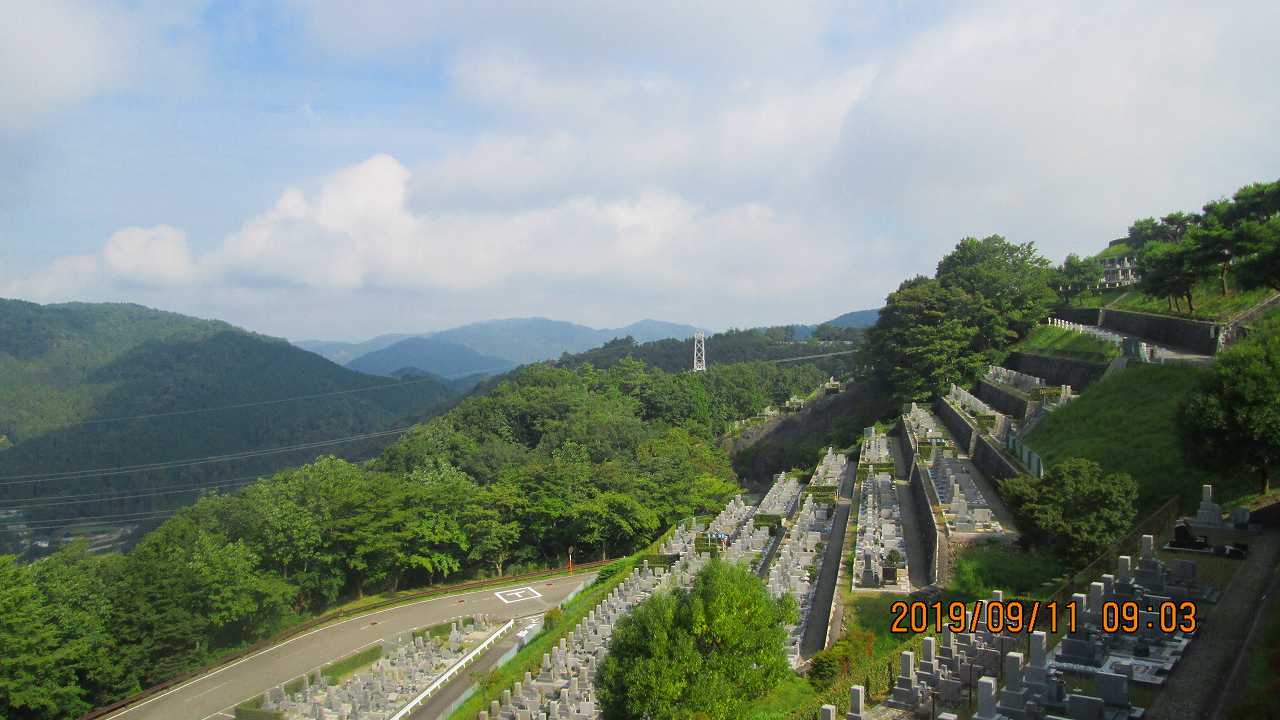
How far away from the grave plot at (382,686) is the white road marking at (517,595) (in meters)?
4.35

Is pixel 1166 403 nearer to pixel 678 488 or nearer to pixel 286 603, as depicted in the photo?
pixel 678 488

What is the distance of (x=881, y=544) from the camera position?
17.5 meters

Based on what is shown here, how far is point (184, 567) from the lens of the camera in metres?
23.8

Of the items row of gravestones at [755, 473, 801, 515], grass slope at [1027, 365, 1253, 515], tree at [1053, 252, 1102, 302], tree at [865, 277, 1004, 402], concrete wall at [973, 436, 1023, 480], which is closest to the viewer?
grass slope at [1027, 365, 1253, 515]

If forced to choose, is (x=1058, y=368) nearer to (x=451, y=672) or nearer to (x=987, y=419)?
(x=987, y=419)

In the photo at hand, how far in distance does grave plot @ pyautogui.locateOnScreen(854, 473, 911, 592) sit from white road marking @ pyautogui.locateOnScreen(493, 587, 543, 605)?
12426 mm

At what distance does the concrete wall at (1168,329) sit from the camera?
22.4 meters

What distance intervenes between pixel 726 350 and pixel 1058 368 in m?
85.3

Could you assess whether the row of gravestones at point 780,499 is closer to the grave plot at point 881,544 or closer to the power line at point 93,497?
the grave plot at point 881,544

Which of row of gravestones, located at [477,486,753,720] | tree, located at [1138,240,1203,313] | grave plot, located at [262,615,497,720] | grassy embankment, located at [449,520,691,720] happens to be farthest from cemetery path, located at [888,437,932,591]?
grave plot, located at [262,615,497,720]

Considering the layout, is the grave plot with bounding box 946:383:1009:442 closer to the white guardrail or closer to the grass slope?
the grass slope

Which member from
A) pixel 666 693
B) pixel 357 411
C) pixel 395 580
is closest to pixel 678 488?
pixel 395 580

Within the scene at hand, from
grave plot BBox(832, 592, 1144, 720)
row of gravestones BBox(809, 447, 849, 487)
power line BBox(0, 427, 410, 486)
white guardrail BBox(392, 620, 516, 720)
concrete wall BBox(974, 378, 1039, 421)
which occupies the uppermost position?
concrete wall BBox(974, 378, 1039, 421)

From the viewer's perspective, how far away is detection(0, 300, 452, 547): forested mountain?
7250 centimetres
